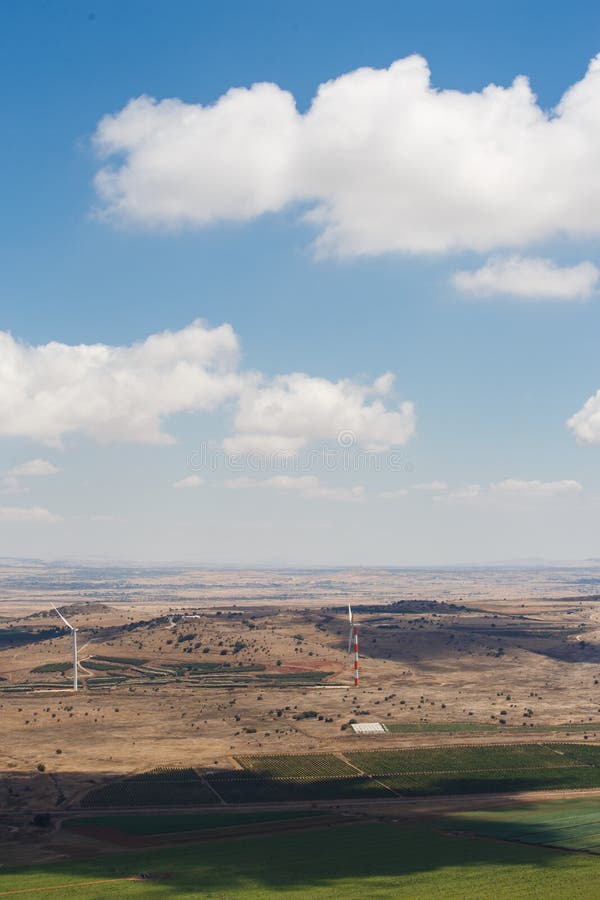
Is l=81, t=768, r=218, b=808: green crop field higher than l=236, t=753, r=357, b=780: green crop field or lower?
higher

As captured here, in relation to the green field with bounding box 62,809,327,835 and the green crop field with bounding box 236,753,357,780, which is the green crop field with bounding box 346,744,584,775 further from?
the green field with bounding box 62,809,327,835

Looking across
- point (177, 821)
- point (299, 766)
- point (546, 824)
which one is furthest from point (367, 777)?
point (546, 824)

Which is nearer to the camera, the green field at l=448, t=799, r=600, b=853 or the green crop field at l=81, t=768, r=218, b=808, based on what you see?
the green field at l=448, t=799, r=600, b=853

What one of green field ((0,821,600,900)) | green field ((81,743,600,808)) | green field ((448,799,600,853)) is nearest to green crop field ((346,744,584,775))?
green field ((81,743,600,808))

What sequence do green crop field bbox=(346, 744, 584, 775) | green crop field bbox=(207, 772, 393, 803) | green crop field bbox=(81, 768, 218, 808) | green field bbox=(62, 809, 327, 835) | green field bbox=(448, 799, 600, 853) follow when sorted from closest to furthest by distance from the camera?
1. green field bbox=(448, 799, 600, 853)
2. green field bbox=(62, 809, 327, 835)
3. green crop field bbox=(81, 768, 218, 808)
4. green crop field bbox=(207, 772, 393, 803)
5. green crop field bbox=(346, 744, 584, 775)

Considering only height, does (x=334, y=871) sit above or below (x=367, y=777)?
above

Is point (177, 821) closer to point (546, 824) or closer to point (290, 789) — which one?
point (290, 789)

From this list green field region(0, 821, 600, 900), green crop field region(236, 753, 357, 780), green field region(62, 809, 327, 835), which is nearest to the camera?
green field region(0, 821, 600, 900)
